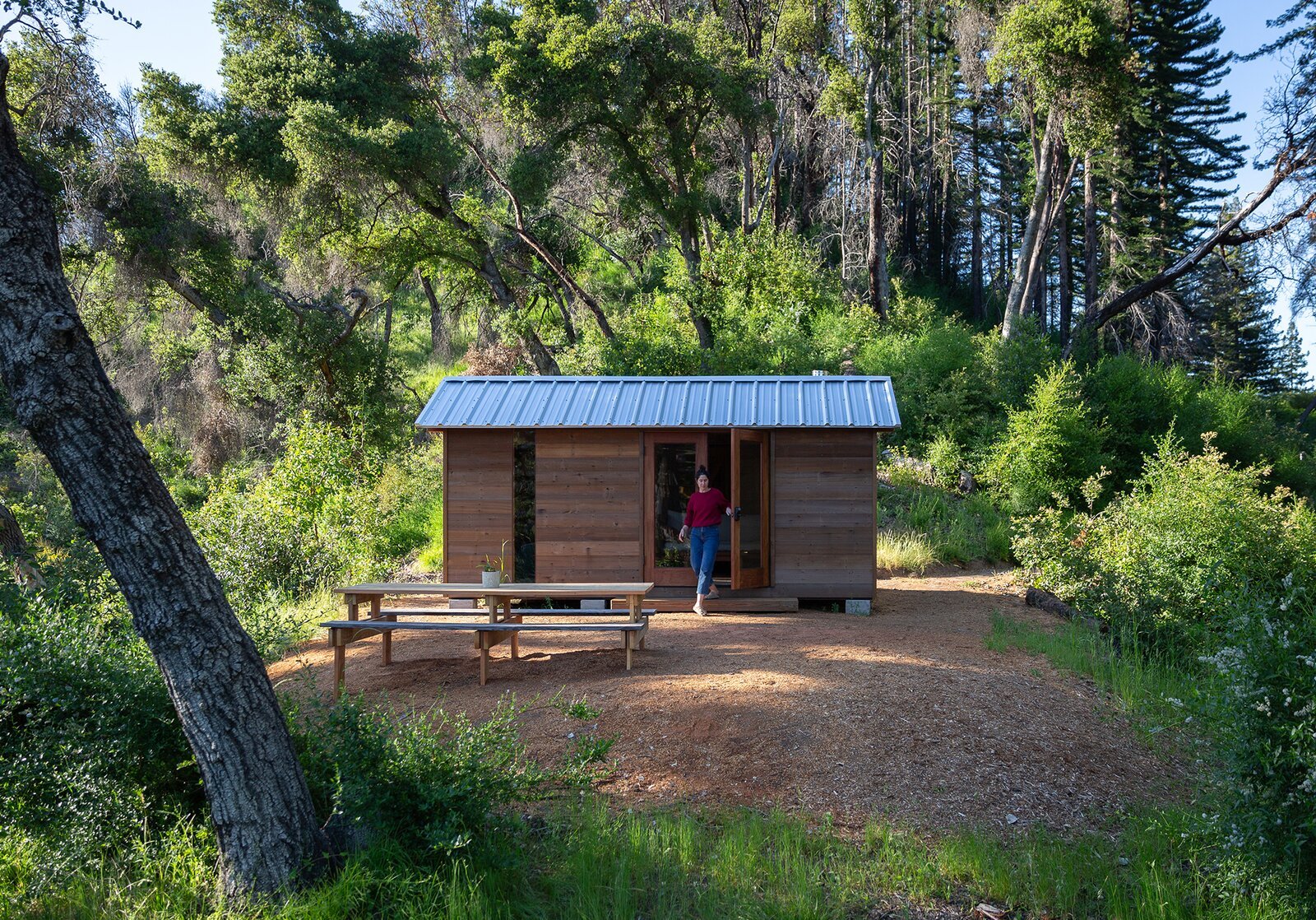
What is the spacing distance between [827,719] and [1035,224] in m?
21.6

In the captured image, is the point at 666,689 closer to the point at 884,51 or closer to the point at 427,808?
the point at 427,808

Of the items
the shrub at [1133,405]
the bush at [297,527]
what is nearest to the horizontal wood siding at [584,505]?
the bush at [297,527]

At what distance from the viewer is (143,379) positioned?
2611cm

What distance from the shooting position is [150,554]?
465cm

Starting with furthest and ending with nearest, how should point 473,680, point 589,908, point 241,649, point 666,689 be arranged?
point 473,680 < point 666,689 < point 241,649 < point 589,908

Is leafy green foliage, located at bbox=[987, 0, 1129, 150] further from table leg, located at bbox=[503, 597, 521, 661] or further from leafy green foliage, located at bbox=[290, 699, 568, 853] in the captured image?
leafy green foliage, located at bbox=[290, 699, 568, 853]

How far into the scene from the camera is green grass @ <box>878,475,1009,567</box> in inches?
650

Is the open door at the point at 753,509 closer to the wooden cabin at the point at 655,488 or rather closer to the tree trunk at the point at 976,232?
the wooden cabin at the point at 655,488

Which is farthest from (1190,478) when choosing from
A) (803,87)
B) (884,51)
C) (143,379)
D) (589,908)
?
(143,379)

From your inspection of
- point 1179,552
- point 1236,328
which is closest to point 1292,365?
point 1236,328

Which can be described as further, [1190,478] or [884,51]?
[884,51]

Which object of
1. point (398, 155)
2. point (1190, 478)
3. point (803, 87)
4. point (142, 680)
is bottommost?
point (142, 680)

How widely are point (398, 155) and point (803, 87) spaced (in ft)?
45.8

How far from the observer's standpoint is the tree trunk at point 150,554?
14.9 ft
